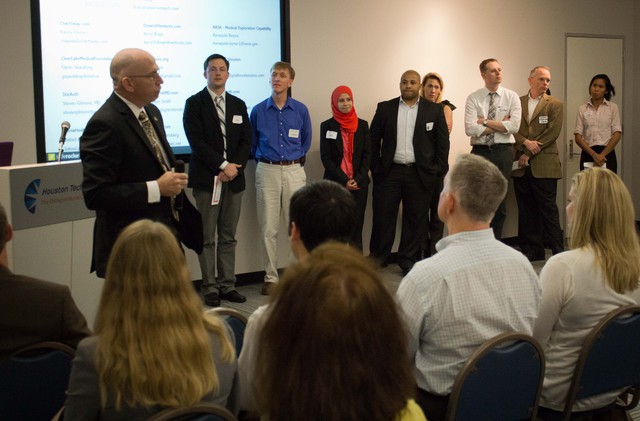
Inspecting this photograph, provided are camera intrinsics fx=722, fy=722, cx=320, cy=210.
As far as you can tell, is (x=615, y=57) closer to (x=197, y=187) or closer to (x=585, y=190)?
(x=197, y=187)

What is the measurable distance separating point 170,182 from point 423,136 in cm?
384

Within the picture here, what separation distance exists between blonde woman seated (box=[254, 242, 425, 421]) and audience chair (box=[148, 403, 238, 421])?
366mm

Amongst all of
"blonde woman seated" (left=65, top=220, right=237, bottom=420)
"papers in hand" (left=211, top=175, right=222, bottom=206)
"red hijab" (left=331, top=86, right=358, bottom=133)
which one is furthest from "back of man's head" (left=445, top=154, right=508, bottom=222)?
"red hijab" (left=331, top=86, right=358, bottom=133)

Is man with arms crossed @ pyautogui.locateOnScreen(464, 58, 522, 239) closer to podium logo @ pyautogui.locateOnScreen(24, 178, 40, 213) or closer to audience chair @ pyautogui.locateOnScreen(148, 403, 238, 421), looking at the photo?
podium logo @ pyautogui.locateOnScreen(24, 178, 40, 213)

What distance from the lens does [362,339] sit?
119 centimetres

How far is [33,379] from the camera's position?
1.96 metres

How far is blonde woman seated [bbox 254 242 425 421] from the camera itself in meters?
1.18

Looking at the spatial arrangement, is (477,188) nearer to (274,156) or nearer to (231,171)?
(231,171)

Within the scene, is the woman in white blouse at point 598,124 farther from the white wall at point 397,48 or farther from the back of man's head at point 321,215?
the back of man's head at point 321,215

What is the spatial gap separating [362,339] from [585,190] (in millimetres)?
1604

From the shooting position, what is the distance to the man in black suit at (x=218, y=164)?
17.9 ft

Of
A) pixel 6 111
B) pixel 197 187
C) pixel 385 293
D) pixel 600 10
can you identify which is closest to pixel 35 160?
pixel 6 111

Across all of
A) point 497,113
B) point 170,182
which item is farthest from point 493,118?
point 170,182

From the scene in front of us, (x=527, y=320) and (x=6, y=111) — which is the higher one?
(x=6, y=111)
